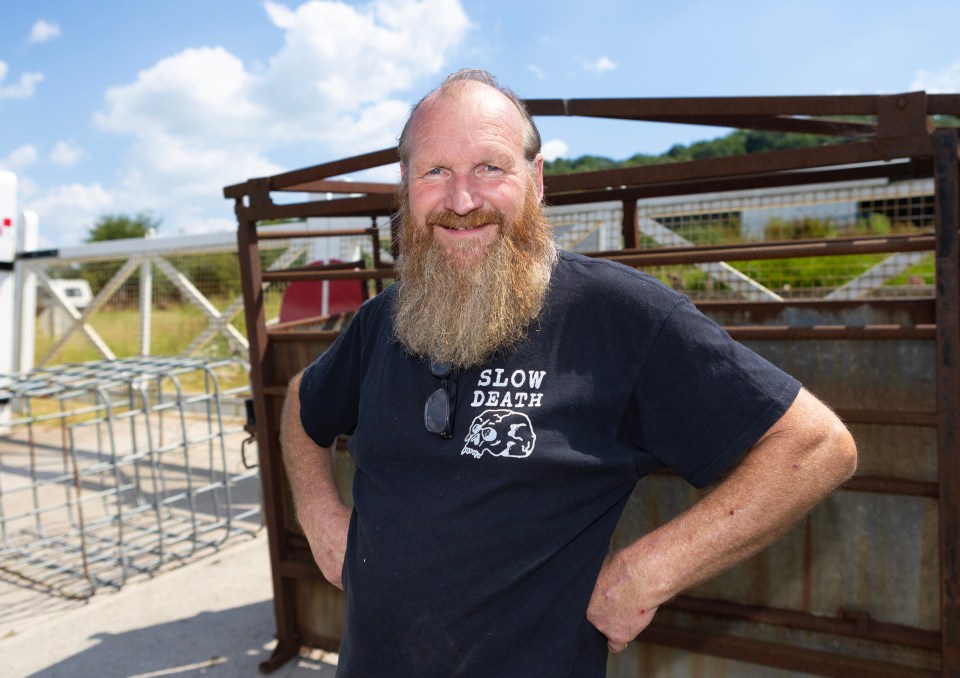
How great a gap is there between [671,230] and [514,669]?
5.95 meters

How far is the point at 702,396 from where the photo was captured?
4.91 ft

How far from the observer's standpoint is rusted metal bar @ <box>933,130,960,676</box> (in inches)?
89.6

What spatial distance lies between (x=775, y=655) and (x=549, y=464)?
165 centimetres

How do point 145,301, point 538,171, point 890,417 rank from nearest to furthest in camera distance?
point 538,171, point 890,417, point 145,301

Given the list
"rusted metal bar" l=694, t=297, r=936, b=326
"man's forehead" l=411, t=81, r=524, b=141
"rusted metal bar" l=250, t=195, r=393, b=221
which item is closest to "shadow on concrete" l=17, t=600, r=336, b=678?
"rusted metal bar" l=250, t=195, r=393, b=221

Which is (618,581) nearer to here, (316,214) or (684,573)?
(684,573)

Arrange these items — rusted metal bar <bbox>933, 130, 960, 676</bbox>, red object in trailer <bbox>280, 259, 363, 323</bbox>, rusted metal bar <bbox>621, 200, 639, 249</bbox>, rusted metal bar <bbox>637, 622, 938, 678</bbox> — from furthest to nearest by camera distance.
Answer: red object in trailer <bbox>280, 259, 363, 323</bbox> → rusted metal bar <bbox>621, 200, 639, 249</bbox> → rusted metal bar <bbox>637, 622, 938, 678</bbox> → rusted metal bar <bbox>933, 130, 960, 676</bbox>

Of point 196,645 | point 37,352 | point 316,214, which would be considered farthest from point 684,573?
point 37,352

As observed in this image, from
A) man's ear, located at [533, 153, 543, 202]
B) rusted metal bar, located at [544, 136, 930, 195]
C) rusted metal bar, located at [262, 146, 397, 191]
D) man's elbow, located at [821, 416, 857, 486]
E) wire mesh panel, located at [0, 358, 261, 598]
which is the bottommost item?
wire mesh panel, located at [0, 358, 261, 598]

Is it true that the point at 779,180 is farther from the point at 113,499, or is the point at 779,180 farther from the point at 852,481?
the point at 113,499

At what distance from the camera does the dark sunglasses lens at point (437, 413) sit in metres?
1.63

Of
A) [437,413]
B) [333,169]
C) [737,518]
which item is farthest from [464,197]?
[333,169]

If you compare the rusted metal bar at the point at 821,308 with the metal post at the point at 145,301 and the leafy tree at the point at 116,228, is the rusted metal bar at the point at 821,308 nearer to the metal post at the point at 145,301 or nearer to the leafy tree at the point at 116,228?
the metal post at the point at 145,301

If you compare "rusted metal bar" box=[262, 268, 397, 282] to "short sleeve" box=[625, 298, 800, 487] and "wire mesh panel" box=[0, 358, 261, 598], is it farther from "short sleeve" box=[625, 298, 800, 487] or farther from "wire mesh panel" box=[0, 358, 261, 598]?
"short sleeve" box=[625, 298, 800, 487]
